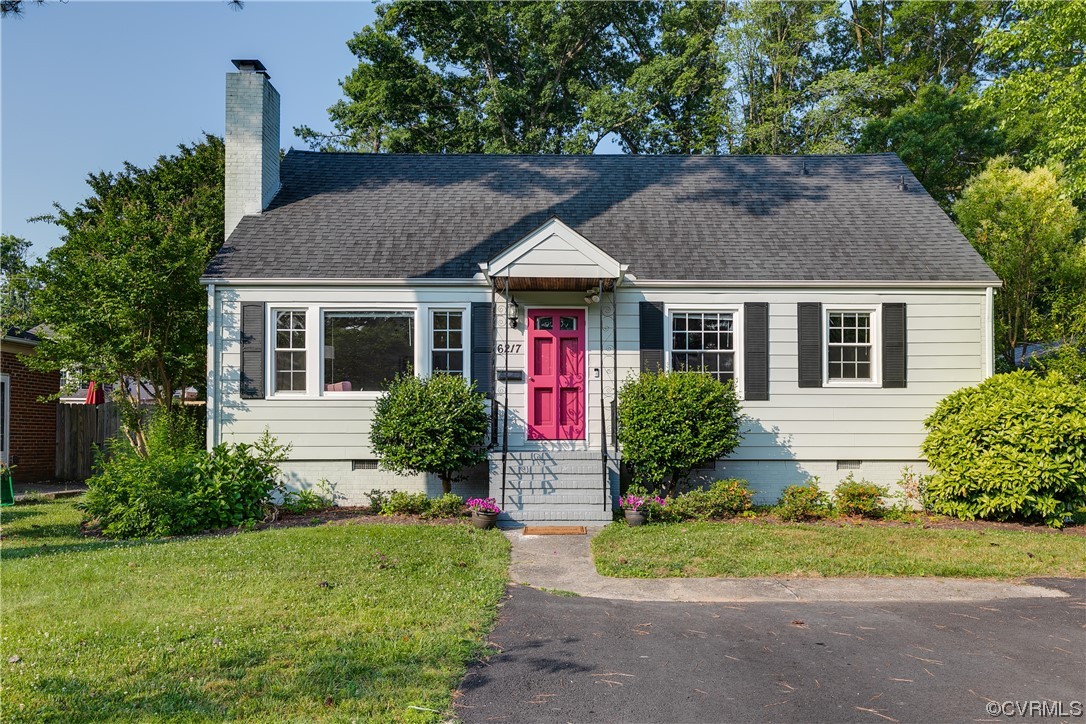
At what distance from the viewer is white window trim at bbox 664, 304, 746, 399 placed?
11.0m

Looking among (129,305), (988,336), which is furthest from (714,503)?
(129,305)

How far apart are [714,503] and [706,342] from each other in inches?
105

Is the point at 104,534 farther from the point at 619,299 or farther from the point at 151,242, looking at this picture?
the point at 619,299

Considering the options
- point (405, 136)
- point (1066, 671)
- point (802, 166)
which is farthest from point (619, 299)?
point (405, 136)

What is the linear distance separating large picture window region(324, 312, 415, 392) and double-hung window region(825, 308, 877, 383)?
654 cm

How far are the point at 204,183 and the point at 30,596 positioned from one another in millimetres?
12756

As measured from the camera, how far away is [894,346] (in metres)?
11.0

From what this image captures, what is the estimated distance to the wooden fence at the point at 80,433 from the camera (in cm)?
1539

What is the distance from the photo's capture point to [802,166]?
14.2 meters

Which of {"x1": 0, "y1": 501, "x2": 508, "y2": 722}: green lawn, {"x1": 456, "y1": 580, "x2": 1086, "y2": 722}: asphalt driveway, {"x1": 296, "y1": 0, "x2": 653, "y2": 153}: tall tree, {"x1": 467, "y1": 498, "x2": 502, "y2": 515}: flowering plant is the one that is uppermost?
{"x1": 296, "y1": 0, "x2": 653, "y2": 153}: tall tree

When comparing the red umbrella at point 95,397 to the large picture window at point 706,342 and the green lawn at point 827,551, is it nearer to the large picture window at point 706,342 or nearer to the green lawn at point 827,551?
the large picture window at point 706,342

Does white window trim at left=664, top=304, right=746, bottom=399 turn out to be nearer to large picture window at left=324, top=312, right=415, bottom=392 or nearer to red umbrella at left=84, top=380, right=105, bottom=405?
large picture window at left=324, top=312, right=415, bottom=392

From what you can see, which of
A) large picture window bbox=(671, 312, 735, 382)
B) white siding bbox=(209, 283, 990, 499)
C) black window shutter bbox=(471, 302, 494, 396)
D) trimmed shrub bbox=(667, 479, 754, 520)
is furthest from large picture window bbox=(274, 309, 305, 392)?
trimmed shrub bbox=(667, 479, 754, 520)

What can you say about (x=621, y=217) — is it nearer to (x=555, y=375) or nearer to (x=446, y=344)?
(x=555, y=375)
